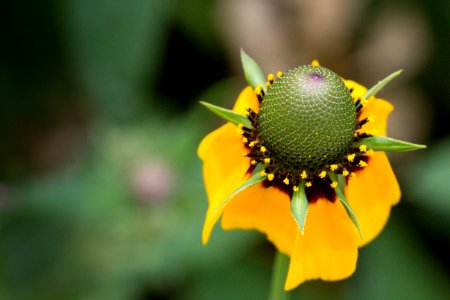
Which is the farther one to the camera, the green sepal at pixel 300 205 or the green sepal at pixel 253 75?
the green sepal at pixel 253 75

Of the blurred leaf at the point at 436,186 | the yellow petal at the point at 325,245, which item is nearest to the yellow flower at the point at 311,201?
the yellow petal at the point at 325,245

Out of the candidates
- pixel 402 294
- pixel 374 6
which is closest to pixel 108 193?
pixel 402 294

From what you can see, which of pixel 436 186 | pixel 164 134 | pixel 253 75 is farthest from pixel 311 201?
pixel 164 134

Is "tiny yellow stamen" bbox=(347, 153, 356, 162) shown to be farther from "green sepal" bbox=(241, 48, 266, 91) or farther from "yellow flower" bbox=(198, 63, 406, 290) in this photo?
"green sepal" bbox=(241, 48, 266, 91)

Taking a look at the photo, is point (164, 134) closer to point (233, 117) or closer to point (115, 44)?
point (115, 44)

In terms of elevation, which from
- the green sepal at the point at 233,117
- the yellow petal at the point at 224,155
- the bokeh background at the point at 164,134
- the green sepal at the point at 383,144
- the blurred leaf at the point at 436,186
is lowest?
the bokeh background at the point at 164,134

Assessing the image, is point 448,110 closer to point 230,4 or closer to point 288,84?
point 230,4

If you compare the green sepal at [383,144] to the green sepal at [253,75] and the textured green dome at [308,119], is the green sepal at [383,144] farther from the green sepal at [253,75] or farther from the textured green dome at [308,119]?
the green sepal at [253,75]

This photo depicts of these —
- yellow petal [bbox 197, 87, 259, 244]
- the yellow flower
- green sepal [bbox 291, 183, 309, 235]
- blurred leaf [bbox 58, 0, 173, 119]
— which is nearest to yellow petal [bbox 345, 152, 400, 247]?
the yellow flower
